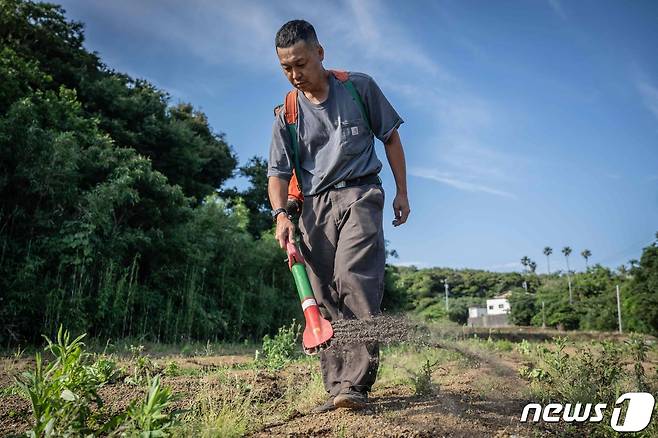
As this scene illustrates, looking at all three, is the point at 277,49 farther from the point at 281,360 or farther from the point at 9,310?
the point at 9,310

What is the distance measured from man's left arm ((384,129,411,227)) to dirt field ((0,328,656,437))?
756mm

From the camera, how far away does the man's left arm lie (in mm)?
3324

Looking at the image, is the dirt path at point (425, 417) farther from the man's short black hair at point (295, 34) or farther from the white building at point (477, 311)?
the white building at point (477, 311)

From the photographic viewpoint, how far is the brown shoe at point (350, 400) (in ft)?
8.95

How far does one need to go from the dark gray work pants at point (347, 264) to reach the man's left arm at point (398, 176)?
0.25 m

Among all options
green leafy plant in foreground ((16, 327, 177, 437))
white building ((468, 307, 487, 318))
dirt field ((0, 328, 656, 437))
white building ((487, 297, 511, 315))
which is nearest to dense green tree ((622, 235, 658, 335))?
dirt field ((0, 328, 656, 437))

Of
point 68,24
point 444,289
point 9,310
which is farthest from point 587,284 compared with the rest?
point 9,310

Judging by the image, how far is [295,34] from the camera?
304cm

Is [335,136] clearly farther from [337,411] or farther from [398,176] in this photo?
[337,411]

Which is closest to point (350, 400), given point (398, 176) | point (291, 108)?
point (398, 176)

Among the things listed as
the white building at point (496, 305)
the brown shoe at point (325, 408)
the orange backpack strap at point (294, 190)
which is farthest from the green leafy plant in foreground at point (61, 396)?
the white building at point (496, 305)

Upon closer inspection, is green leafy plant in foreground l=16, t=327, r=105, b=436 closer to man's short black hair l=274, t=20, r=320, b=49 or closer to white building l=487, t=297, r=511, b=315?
man's short black hair l=274, t=20, r=320, b=49

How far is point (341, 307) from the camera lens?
10.1ft

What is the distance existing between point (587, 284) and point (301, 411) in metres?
59.6
